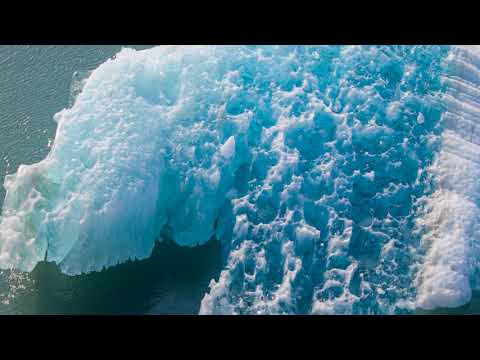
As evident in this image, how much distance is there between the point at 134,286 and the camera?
6.98 meters

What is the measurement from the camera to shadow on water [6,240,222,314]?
6836mm

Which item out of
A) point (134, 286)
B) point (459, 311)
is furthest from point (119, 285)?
point (459, 311)

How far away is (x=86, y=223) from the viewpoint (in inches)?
275

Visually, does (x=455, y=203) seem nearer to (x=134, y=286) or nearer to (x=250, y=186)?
(x=250, y=186)

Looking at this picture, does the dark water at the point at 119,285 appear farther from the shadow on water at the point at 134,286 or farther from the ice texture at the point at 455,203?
the ice texture at the point at 455,203

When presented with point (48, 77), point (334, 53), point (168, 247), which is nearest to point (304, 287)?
point (168, 247)

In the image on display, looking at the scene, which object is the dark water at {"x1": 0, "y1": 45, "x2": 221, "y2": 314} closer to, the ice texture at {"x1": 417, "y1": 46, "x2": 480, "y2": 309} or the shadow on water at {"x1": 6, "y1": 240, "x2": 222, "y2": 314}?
the shadow on water at {"x1": 6, "y1": 240, "x2": 222, "y2": 314}

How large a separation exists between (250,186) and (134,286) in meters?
2.03

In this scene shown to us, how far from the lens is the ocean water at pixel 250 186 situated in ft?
22.5

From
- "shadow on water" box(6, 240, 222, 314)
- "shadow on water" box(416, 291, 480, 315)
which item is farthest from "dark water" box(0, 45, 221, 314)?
"shadow on water" box(416, 291, 480, 315)

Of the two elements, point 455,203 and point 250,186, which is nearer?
point 455,203

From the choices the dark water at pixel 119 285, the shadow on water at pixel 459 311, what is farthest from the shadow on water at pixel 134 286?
the shadow on water at pixel 459 311

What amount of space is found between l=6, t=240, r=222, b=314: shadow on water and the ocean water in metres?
0.02

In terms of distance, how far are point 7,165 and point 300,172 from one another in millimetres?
4222
